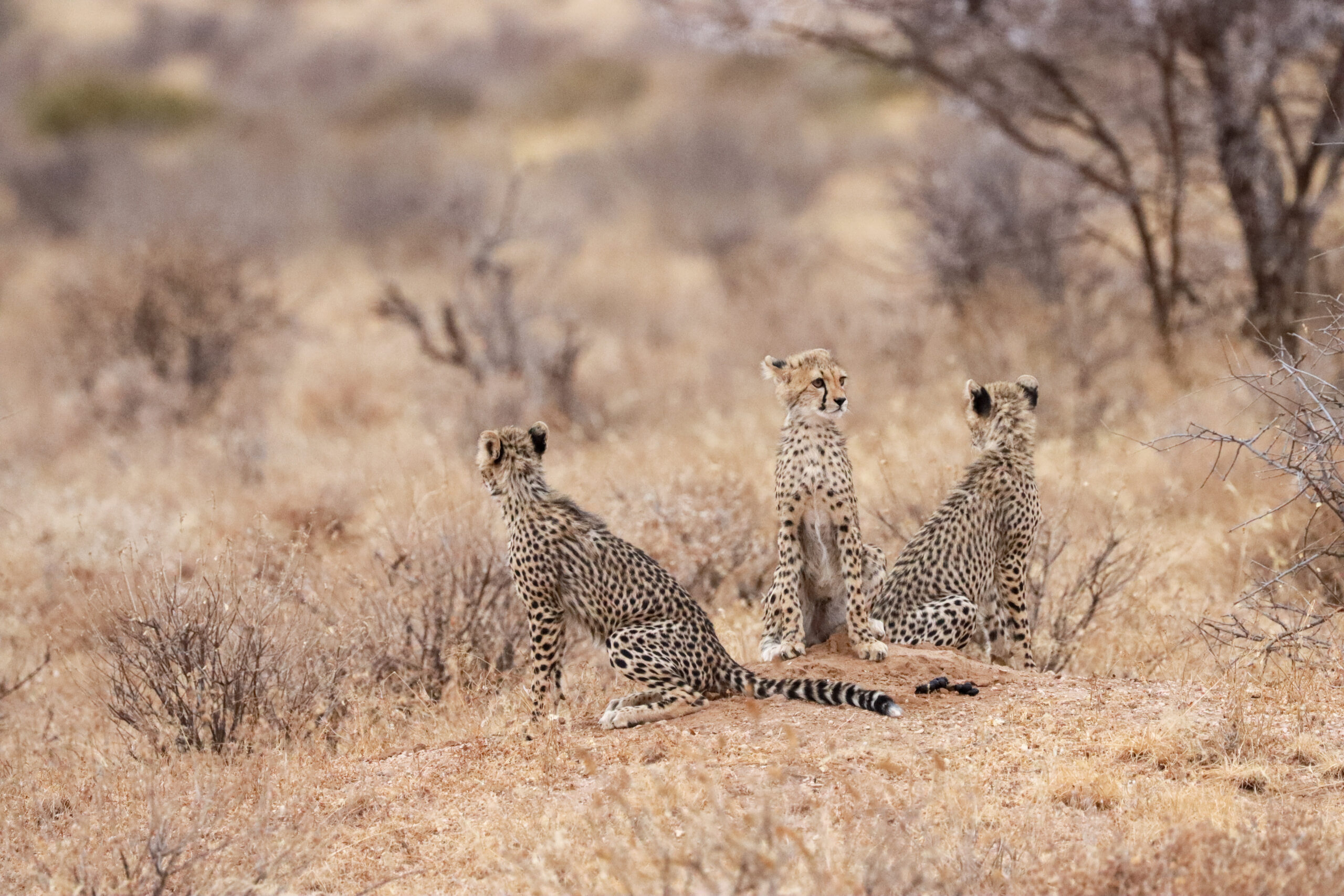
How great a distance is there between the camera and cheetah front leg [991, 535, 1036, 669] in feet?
19.2

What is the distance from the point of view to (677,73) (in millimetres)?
35156

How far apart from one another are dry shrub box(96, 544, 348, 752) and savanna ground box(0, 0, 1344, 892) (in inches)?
0.9

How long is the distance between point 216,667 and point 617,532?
8.04 ft

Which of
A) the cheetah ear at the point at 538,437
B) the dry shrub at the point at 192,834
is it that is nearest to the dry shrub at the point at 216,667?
the dry shrub at the point at 192,834

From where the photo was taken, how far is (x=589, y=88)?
34562 millimetres

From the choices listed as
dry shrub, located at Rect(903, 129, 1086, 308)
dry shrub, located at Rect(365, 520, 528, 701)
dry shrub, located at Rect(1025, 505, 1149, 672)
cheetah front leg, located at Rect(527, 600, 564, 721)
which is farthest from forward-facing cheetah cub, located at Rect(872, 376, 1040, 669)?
dry shrub, located at Rect(903, 129, 1086, 308)

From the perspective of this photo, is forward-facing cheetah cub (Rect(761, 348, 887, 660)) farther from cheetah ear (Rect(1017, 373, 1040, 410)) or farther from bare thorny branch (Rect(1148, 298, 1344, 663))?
bare thorny branch (Rect(1148, 298, 1344, 663))

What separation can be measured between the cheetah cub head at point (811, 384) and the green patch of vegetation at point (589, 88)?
94.8 feet

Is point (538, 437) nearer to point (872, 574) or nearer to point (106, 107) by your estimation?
point (872, 574)

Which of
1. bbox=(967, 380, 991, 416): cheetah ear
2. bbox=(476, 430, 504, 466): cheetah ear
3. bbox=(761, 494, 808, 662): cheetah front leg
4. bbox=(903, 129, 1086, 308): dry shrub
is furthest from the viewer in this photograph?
bbox=(903, 129, 1086, 308): dry shrub

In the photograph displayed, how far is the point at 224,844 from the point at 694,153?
66.9 ft

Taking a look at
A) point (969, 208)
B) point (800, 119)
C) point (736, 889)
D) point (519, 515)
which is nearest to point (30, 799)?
point (519, 515)

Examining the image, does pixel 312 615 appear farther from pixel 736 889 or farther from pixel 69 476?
pixel 69 476

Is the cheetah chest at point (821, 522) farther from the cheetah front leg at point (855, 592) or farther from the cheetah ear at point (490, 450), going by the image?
the cheetah ear at point (490, 450)
